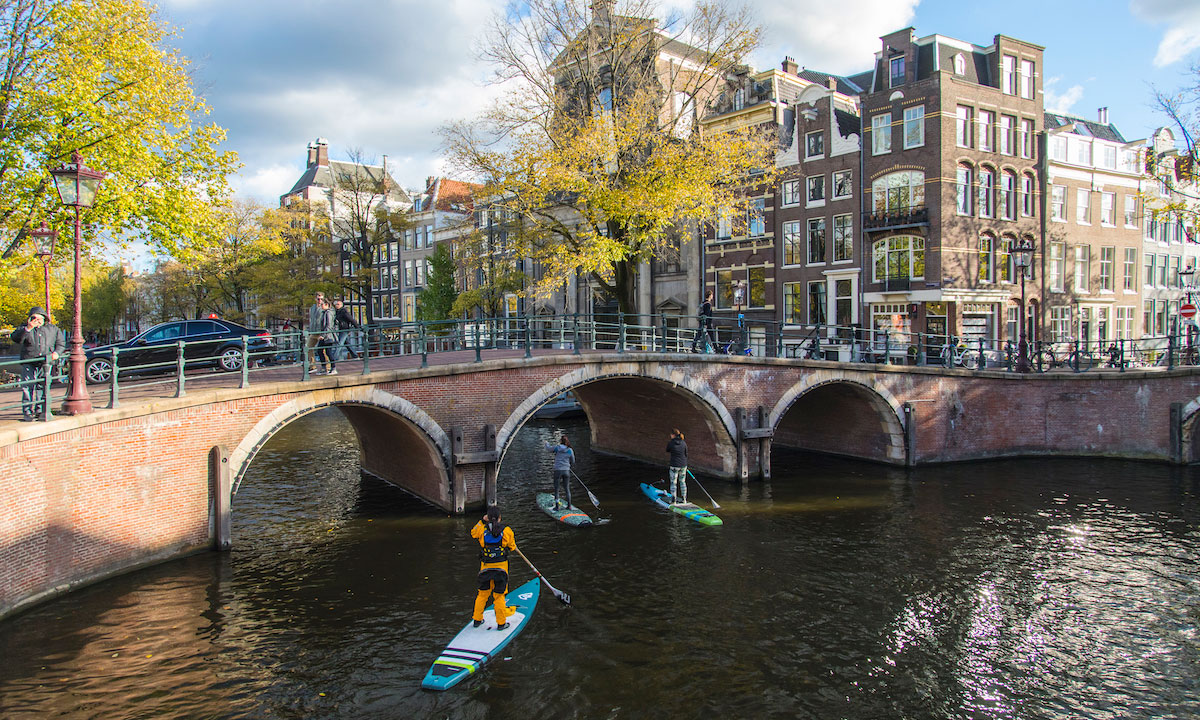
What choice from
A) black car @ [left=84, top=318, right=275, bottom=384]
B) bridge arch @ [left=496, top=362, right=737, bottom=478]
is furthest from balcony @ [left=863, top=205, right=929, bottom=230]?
black car @ [left=84, top=318, right=275, bottom=384]

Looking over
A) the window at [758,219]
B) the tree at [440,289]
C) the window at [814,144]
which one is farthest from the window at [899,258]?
the tree at [440,289]

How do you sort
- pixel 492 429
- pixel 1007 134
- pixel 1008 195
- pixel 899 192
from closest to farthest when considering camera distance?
pixel 492 429, pixel 899 192, pixel 1007 134, pixel 1008 195

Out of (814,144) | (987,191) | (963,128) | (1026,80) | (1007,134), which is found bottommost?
(987,191)

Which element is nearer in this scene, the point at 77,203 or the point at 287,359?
the point at 77,203

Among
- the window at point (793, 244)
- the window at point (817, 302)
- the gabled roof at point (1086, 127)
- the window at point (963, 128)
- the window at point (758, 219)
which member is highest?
the gabled roof at point (1086, 127)

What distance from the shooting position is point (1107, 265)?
116ft

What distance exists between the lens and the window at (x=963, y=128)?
2945cm

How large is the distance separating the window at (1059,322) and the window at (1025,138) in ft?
24.0

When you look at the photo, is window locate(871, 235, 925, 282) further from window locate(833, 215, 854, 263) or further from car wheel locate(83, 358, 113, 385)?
car wheel locate(83, 358, 113, 385)

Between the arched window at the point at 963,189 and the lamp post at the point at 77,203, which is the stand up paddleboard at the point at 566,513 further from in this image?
the arched window at the point at 963,189

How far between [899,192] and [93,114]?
28.2 metres

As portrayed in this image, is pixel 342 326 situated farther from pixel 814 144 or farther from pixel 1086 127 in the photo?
pixel 1086 127

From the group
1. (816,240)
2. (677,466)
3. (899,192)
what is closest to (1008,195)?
(899,192)

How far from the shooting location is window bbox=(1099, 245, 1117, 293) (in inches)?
1375
